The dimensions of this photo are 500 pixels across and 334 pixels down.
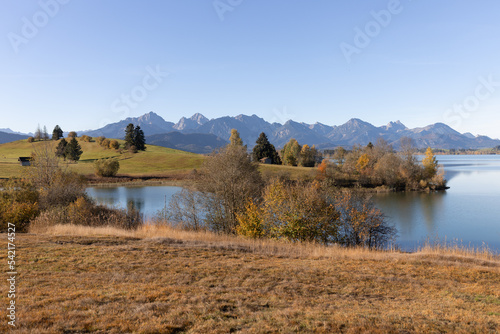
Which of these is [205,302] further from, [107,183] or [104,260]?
[107,183]

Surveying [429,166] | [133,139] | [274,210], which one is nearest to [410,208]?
[429,166]

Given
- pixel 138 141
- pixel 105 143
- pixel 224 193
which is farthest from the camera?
pixel 105 143

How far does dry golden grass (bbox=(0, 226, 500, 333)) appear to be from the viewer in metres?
6.77

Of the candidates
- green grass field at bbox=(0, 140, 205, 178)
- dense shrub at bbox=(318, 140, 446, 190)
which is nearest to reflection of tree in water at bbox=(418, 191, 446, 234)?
dense shrub at bbox=(318, 140, 446, 190)

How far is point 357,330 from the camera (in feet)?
21.4

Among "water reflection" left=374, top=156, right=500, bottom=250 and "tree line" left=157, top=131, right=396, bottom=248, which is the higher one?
"tree line" left=157, top=131, right=396, bottom=248

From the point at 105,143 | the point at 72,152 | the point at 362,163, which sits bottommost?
the point at 362,163

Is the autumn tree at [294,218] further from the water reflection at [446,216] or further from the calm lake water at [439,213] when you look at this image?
the water reflection at [446,216]

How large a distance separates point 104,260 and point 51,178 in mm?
22524

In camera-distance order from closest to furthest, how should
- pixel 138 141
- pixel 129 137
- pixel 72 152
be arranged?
1. pixel 72 152
2. pixel 129 137
3. pixel 138 141

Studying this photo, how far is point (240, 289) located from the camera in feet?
31.2

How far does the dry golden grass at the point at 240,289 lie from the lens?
677 cm

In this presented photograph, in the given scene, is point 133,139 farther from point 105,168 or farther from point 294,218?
point 294,218

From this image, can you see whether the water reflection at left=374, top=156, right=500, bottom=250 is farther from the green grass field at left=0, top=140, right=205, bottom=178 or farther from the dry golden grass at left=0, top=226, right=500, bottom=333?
the green grass field at left=0, top=140, right=205, bottom=178
